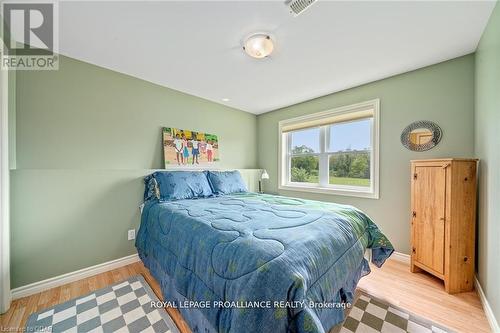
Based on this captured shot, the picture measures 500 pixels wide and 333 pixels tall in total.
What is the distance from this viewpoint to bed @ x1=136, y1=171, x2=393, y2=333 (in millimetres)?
858

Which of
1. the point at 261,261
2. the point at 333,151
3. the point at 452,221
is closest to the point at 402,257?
the point at 452,221

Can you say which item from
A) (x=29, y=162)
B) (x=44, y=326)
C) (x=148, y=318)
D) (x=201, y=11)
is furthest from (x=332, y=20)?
(x=44, y=326)

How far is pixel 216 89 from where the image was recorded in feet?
9.36

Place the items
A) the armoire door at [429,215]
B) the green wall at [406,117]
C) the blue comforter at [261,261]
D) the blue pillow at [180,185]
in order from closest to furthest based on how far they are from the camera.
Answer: the blue comforter at [261,261], the armoire door at [429,215], the green wall at [406,117], the blue pillow at [180,185]

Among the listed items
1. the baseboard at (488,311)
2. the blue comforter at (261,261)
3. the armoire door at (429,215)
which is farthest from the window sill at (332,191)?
the baseboard at (488,311)

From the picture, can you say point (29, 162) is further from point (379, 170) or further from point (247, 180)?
point (379, 170)

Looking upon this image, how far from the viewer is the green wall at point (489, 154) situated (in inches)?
54.2

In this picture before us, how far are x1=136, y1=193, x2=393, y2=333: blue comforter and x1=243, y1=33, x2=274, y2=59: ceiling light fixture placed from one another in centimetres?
148

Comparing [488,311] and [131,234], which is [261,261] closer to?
[488,311]

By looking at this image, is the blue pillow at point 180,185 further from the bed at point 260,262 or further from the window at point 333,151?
the window at point 333,151

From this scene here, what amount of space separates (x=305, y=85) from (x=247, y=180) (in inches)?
75.1

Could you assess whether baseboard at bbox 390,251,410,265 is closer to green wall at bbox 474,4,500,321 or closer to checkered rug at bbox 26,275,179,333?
green wall at bbox 474,4,500,321

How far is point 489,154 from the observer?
1559 millimetres

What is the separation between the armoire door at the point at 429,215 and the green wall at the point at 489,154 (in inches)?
9.9
